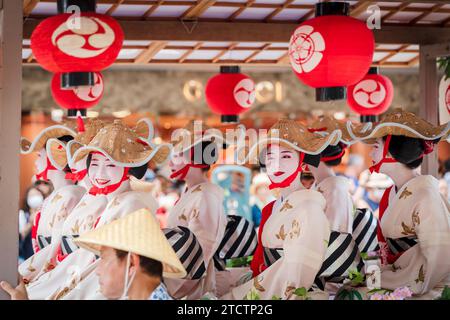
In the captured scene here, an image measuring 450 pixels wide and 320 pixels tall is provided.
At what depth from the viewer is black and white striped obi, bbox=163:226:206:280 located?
16.3 feet

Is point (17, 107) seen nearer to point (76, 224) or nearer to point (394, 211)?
point (76, 224)

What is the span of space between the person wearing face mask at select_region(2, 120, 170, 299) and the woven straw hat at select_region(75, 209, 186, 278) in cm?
113

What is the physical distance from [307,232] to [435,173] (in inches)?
103

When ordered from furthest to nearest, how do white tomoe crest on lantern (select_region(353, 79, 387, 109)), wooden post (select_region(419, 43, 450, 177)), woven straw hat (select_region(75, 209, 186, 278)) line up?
white tomoe crest on lantern (select_region(353, 79, 387, 109)) < wooden post (select_region(419, 43, 450, 177)) < woven straw hat (select_region(75, 209, 186, 278))

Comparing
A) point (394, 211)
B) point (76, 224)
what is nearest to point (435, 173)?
point (394, 211)

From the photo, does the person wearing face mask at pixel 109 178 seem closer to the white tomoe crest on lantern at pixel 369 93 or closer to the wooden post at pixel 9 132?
the wooden post at pixel 9 132

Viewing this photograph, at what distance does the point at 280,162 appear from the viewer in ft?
16.3

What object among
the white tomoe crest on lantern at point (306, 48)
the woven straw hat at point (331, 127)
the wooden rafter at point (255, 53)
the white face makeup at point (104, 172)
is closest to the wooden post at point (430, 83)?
the woven straw hat at point (331, 127)

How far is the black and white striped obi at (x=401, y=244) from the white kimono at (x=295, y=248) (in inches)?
29.7

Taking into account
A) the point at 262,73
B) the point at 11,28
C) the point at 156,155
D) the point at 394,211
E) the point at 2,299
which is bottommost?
the point at 2,299

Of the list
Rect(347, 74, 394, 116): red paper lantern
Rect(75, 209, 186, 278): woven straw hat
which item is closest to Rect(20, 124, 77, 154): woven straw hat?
Rect(75, 209, 186, 278): woven straw hat

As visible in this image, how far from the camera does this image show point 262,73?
14352 millimetres

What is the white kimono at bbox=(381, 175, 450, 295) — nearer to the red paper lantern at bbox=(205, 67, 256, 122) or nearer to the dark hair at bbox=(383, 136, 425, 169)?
the dark hair at bbox=(383, 136, 425, 169)

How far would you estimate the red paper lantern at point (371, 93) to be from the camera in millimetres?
8031
